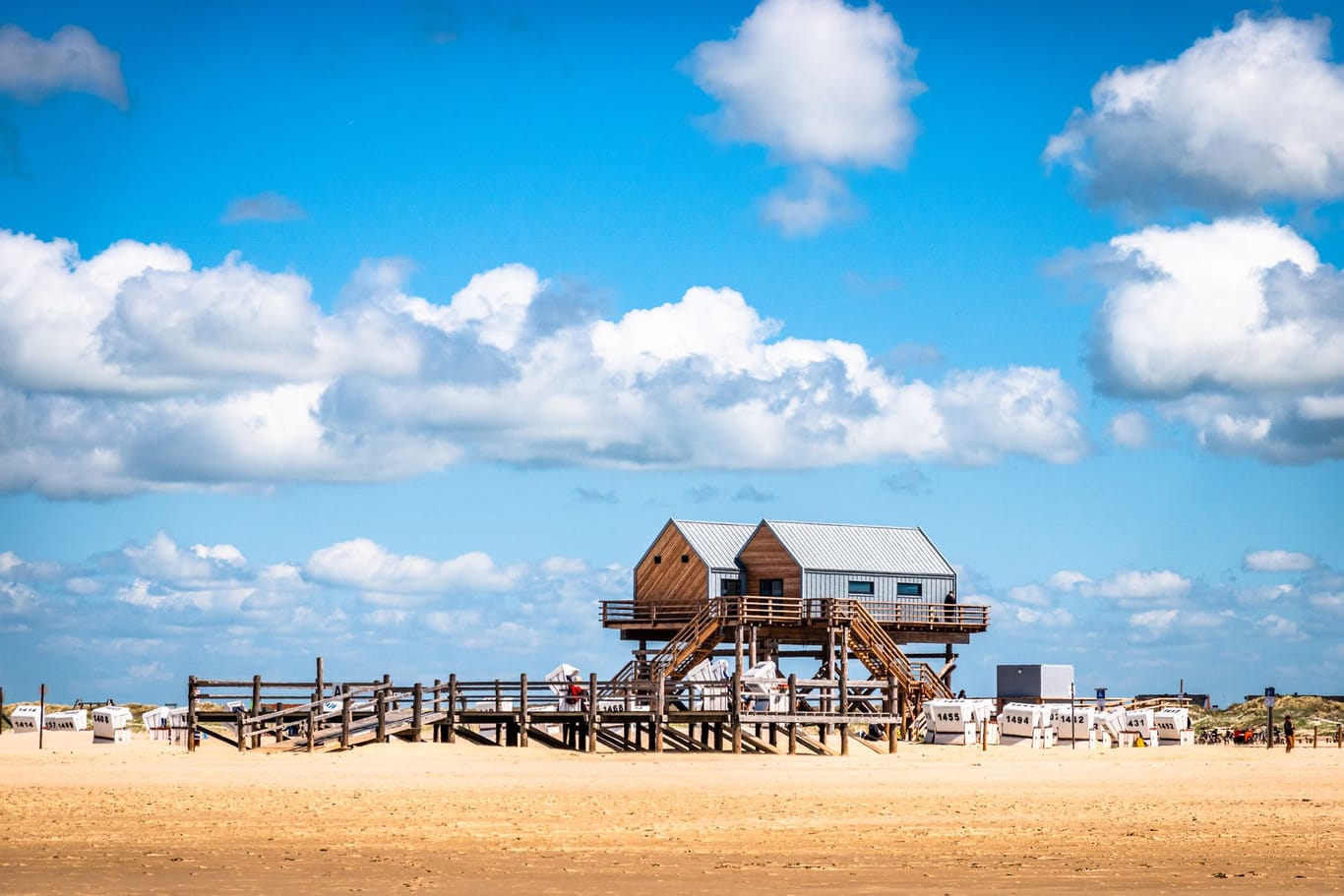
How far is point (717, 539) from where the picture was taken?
63781 millimetres

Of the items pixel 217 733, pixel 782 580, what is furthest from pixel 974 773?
pixel 782 580

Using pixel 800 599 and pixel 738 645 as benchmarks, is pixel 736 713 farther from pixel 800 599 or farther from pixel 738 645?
pixel 800 599

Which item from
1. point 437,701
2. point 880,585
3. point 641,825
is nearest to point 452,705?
point 437,701

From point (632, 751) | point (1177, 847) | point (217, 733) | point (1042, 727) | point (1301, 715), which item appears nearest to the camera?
point (1177, 847)

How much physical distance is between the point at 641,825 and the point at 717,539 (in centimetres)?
4118

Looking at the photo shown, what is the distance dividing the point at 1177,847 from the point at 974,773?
1679 centimetres

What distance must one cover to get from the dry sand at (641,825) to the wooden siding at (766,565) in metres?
21.4

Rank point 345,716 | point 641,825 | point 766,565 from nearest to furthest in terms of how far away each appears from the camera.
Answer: point 641,825 → point 345,716 → point 766,565

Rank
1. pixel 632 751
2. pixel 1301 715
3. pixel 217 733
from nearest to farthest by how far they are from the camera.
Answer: pixel 217 733 < pixel 632 751 < pixel 1301 715

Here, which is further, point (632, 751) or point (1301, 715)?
point (1301, 715)

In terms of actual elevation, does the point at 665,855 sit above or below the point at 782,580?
below

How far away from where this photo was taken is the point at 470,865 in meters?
17.8

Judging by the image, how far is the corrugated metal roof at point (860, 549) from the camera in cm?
6200

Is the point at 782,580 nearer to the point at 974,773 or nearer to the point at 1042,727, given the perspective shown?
the point at 1042,727
